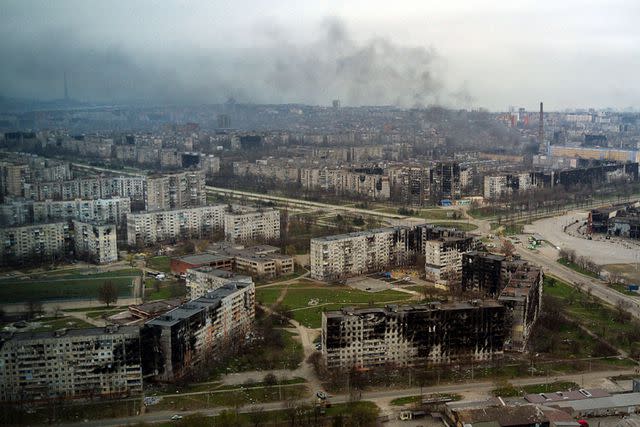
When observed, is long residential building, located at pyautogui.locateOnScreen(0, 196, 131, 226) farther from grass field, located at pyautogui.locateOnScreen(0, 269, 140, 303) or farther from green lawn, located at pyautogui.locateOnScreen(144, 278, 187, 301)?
green lawn, located at pyautogui.locateOnScreen(144, 278, 187, 301)

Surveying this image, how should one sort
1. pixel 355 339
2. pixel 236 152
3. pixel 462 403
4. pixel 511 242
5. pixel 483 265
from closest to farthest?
pixel 462 403, pixel 355 339, pixel 483 265, pixel 511 242, pixel 236 152

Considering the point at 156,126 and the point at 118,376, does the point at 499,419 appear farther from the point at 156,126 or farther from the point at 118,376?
the point at 156,126

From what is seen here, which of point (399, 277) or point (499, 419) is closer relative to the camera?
point (499, 419)

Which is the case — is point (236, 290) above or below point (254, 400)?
above

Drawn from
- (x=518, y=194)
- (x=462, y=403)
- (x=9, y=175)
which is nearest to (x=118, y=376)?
(x=462, y=403)

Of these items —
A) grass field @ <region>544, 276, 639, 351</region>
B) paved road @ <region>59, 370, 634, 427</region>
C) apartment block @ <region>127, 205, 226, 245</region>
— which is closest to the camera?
paved road @ <region>59, 370, 634, 427</region>

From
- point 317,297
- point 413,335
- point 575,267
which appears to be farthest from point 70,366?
point 575,267


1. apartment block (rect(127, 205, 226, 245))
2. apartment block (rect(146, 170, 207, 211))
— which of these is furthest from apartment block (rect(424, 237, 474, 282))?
apartment block (rect(146, 170, 207, 211))
